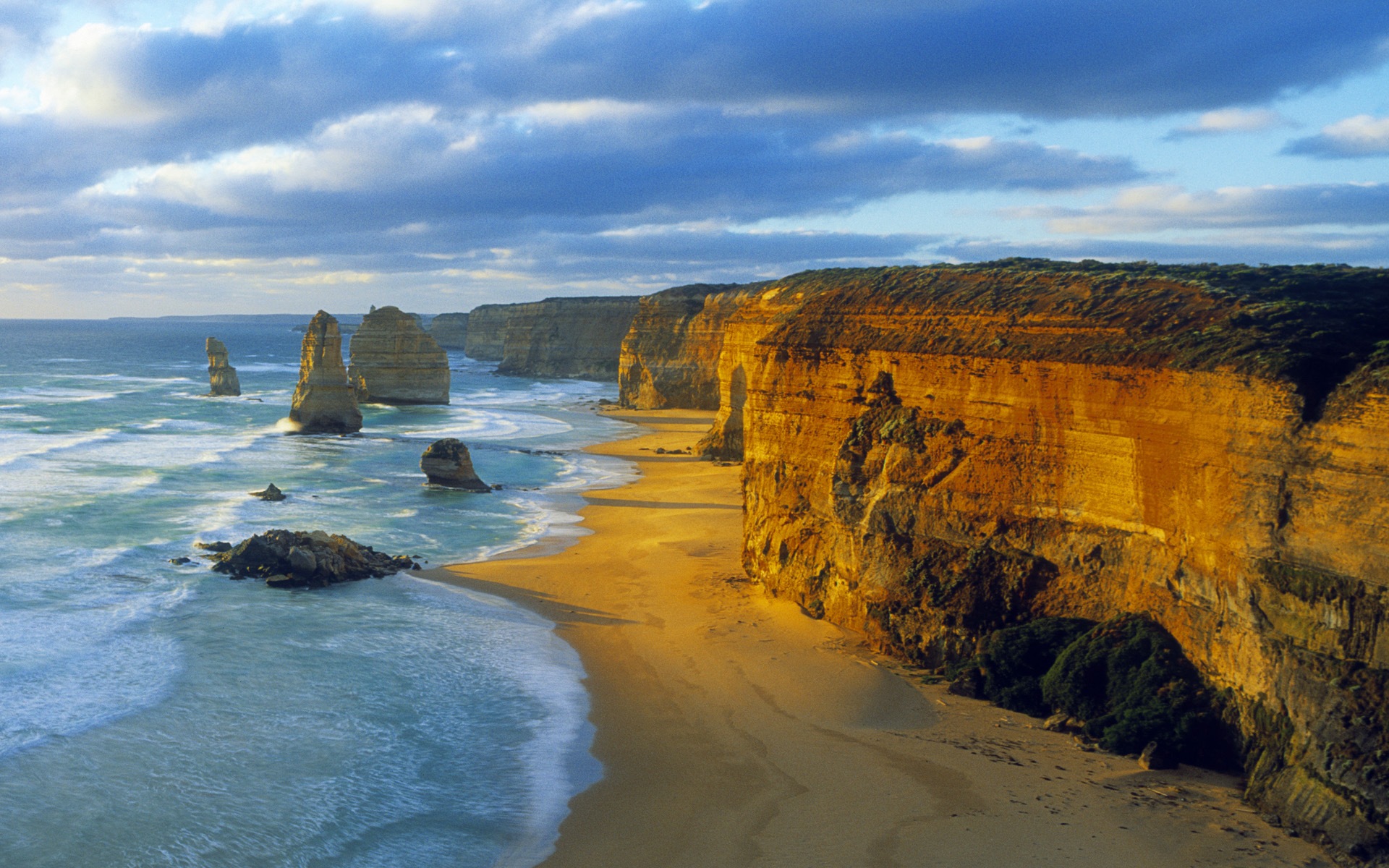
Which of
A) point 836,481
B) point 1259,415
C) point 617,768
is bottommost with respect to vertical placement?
point 617,768

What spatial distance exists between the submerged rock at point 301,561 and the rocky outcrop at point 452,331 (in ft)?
508

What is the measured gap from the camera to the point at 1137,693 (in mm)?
13430

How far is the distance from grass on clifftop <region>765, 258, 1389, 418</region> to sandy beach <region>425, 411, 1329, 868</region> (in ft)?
16.8

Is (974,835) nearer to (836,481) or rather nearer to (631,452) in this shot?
(836,481)

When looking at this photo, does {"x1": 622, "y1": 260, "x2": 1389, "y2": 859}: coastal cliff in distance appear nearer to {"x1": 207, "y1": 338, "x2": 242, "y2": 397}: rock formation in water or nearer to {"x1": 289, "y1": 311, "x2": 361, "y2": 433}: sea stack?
{"x1": 289, "y1": 311, "x2": 361, "y2": 433}: sea stack

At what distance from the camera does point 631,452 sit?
49625 mm

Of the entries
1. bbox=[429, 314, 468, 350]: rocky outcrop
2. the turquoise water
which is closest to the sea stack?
the turquoise water

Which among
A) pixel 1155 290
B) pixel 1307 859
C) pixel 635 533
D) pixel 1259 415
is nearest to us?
pixel 1307 859

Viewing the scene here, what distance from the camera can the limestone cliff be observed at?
110m

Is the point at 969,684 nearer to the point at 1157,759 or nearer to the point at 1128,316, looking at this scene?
the point at 1157,759

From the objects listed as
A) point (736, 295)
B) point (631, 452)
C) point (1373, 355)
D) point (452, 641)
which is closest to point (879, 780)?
point (1373, 355)

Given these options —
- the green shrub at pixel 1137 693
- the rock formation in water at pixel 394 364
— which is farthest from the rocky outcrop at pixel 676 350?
the green shrub at pixel 1137 693

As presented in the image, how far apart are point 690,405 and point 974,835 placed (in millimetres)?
61038

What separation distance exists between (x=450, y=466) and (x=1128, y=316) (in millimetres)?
27408
